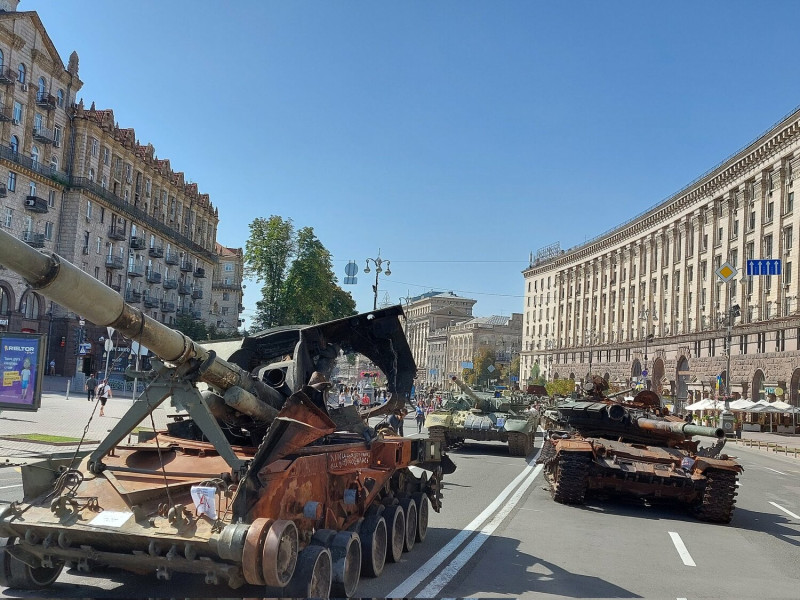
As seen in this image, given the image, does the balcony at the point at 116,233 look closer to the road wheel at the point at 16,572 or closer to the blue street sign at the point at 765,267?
the blue street sign at the point at 765,267

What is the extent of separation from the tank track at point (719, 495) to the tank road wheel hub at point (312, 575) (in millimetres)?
8599

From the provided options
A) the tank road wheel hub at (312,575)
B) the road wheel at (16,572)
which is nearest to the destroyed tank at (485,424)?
the tank road wheel hub at (312,575)

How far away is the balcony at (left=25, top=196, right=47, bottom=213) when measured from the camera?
47.7 m

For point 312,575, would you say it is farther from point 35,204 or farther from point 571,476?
point 35,204

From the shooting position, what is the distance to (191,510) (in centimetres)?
609

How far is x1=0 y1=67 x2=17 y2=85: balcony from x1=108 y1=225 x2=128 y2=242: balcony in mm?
14661

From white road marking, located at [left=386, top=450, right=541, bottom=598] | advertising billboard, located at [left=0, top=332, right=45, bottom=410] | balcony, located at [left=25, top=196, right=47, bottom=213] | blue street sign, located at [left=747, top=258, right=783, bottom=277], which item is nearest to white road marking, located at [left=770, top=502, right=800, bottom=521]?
white road marking, located at [left=386, top=450, right=541, bottom=598]

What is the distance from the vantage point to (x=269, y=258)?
5297 cm

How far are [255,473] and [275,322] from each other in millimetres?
45736

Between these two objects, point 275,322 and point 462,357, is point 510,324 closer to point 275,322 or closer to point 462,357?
point 462,357

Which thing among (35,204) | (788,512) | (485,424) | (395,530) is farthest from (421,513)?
(35,204)

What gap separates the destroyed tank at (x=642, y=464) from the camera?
43.5 feet

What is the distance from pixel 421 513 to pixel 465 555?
2.58 feet

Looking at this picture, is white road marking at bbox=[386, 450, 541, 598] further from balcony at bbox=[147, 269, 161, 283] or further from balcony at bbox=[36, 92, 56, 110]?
balcony at bbox=[147, 269, 161, 283]
